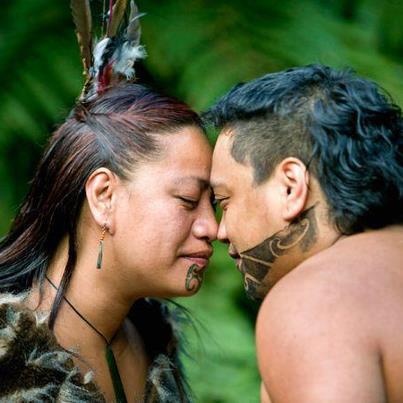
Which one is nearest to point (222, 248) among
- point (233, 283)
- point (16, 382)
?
point (233, 283)

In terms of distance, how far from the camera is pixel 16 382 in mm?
2795

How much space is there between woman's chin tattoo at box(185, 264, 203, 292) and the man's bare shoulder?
0.68 meters

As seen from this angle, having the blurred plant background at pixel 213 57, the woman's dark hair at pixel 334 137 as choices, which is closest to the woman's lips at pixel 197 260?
the woman's dark hair at pixel 334 137

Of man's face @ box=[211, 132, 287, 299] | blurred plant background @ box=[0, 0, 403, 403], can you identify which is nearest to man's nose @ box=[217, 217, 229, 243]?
man's face @ box=[211, 132, 287, 299]

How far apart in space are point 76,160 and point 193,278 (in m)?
0.45

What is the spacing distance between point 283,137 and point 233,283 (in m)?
1.50

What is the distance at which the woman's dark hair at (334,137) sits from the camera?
102 inches

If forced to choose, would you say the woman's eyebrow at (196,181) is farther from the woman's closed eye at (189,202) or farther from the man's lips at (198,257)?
the man's lips at (198,257)

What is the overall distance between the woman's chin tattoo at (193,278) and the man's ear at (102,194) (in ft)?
0.81

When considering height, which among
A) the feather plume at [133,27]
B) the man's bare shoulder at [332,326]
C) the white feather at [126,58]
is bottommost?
the man's bare shoulder at [332,326]

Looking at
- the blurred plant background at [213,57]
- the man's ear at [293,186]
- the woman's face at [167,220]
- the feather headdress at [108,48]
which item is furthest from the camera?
the blurred plant background at [213,57]

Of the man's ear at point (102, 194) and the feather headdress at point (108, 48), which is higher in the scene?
the feather headdress at point (108, 48)

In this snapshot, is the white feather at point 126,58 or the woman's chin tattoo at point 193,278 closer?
the woman's chin tattoo at point 193,278

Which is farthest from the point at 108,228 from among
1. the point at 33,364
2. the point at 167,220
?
the point at 33,364
